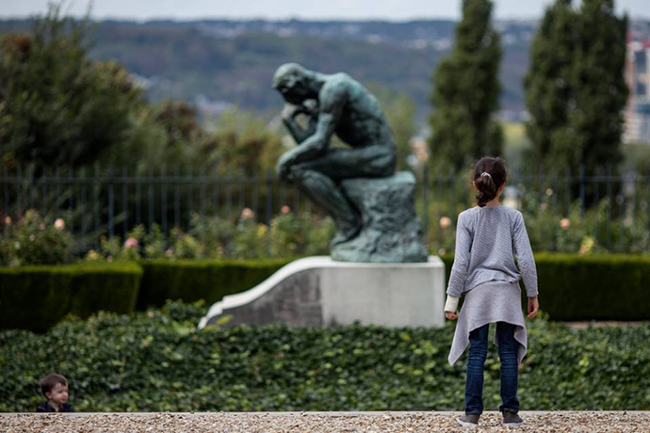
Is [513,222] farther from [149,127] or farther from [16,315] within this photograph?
[149,127]

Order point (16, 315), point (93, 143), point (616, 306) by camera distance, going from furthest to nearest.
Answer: point (93, 143) → point (616, 306) → point (16, 315)

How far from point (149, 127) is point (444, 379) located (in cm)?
1354

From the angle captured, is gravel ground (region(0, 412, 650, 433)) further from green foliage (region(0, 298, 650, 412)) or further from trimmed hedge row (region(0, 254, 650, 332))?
trimmed hedge row (region(0, 254, 650, 332))

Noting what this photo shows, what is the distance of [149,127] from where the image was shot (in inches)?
787

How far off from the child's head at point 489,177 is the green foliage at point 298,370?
91.1 inches

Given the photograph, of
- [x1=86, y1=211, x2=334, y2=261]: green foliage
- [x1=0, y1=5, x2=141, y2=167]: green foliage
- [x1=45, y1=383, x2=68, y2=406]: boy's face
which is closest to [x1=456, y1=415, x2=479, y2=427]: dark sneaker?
[x1=45, y1=383, x2=68, y2=406]: boy's face

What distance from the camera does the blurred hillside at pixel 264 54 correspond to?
205ft

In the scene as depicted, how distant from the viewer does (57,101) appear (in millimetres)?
15570

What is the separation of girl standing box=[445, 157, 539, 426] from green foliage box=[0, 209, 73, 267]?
711 centimetres

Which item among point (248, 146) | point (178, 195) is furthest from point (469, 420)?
point (248, 146)

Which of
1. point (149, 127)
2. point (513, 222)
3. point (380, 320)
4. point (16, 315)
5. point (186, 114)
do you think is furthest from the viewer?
point (186, 114)

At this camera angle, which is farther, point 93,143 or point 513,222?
point 93,143

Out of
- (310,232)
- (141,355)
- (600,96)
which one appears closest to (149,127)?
(310,232)

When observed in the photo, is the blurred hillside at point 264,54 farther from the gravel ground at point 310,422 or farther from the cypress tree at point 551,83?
the gravel ground at point 310,422
